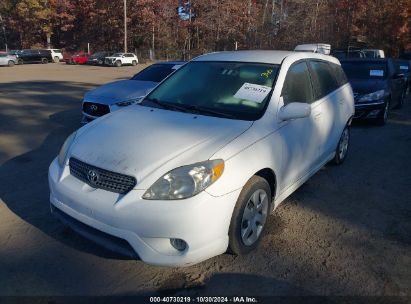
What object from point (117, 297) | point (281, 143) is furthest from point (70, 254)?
point (281, 143)

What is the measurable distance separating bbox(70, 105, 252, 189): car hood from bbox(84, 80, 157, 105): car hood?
11.7 feet

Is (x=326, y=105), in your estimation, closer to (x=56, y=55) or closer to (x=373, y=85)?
(x=373, y=85)

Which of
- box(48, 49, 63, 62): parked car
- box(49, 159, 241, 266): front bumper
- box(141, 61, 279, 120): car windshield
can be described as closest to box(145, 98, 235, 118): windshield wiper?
box(141, 61, 279, 120): car windshield

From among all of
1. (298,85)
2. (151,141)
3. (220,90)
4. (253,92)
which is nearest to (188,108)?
(220,90)

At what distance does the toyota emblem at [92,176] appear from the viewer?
294cm

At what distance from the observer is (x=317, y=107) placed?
175 inches

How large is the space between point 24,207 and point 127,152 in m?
1.83

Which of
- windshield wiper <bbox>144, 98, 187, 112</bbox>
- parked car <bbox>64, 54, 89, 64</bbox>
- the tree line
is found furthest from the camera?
parked car <bbox>64, 54, 89, 64</bbox>

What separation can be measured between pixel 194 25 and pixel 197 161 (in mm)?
49007

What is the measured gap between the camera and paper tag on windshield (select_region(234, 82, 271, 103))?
3.72 meters

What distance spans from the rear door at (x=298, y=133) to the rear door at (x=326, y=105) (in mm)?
143

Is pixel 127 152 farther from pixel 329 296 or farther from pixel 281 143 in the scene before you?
pixel 329 296

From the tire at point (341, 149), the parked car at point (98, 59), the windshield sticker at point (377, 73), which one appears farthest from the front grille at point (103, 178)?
the parked car at point (98, 59)

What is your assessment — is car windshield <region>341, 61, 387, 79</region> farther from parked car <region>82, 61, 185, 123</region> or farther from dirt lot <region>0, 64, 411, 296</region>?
parked car <region>82, 61, 185, 123</region>
